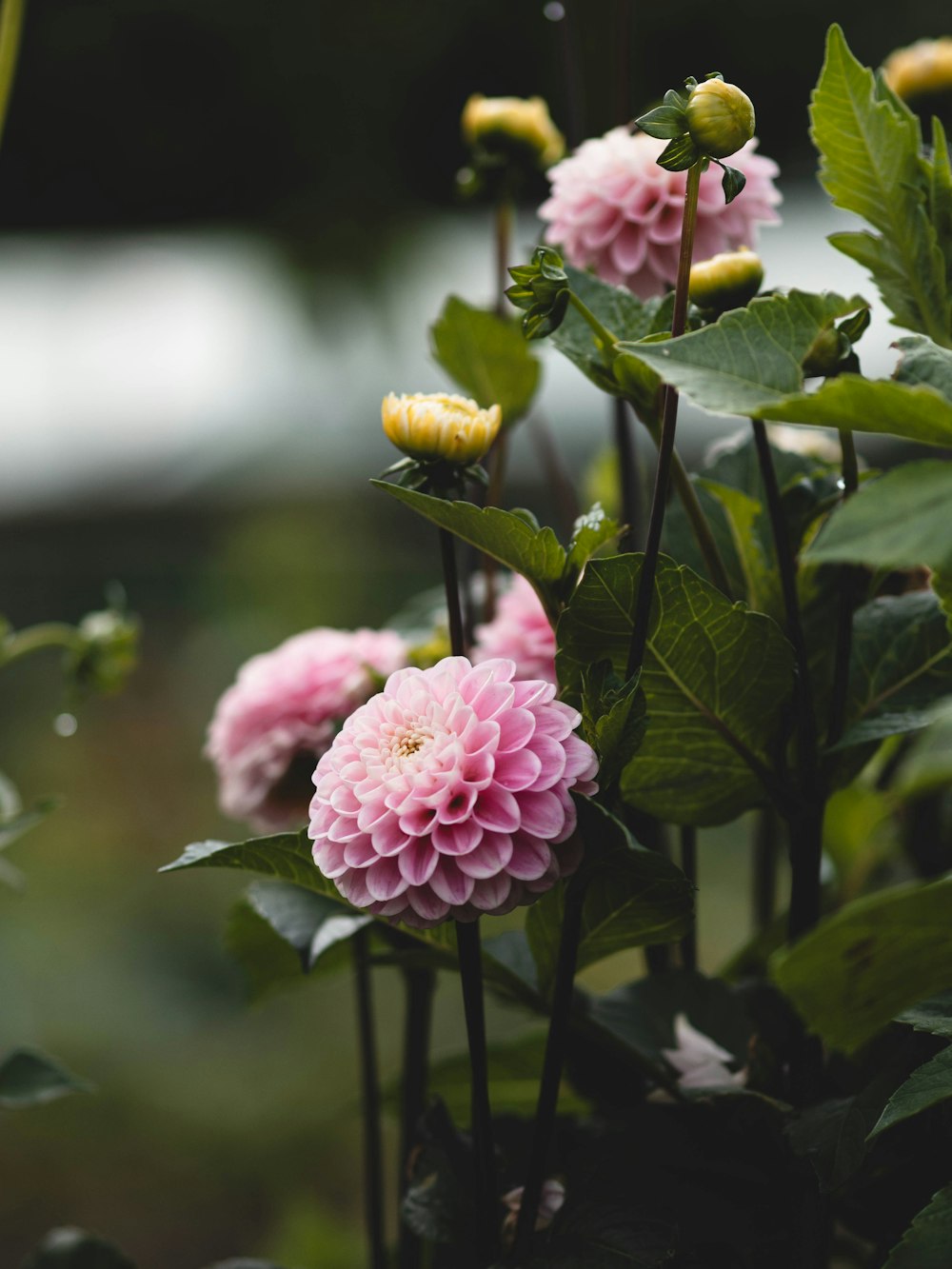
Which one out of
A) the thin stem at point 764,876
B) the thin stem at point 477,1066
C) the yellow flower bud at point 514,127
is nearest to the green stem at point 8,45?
the yellow flower bud at point 514,127

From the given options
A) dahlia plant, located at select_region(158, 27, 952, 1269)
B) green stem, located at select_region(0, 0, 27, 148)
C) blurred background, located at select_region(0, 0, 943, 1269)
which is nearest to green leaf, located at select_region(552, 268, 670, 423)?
dahlia plant, located at select_region(158, 27, 952, 1269)

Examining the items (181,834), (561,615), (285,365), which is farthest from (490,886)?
(285,365)

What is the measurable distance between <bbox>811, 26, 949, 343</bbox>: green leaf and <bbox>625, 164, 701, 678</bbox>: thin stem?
0.04 m

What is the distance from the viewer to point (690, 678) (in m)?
0.25

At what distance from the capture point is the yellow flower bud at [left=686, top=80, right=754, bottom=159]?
0.68 feet

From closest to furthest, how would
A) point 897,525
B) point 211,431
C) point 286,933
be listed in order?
point 897,525 < point 286,933 < point 211,431

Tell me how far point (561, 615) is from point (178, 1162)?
3.07 ft

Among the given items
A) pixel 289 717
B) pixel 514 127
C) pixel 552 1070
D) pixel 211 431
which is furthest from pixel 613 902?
pixel 211 431

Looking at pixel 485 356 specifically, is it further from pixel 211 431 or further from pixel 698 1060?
pixel 211 431

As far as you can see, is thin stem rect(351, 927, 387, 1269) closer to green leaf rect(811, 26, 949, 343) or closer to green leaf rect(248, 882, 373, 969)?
green leaf rect(248, 882, 373, 969)

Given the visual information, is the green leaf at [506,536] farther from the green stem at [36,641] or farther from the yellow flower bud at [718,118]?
the green stem at [36,641]

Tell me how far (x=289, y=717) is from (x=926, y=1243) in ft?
0.73

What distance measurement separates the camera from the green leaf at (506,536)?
216mm

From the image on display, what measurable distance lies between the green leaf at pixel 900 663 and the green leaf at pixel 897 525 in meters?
0.10
